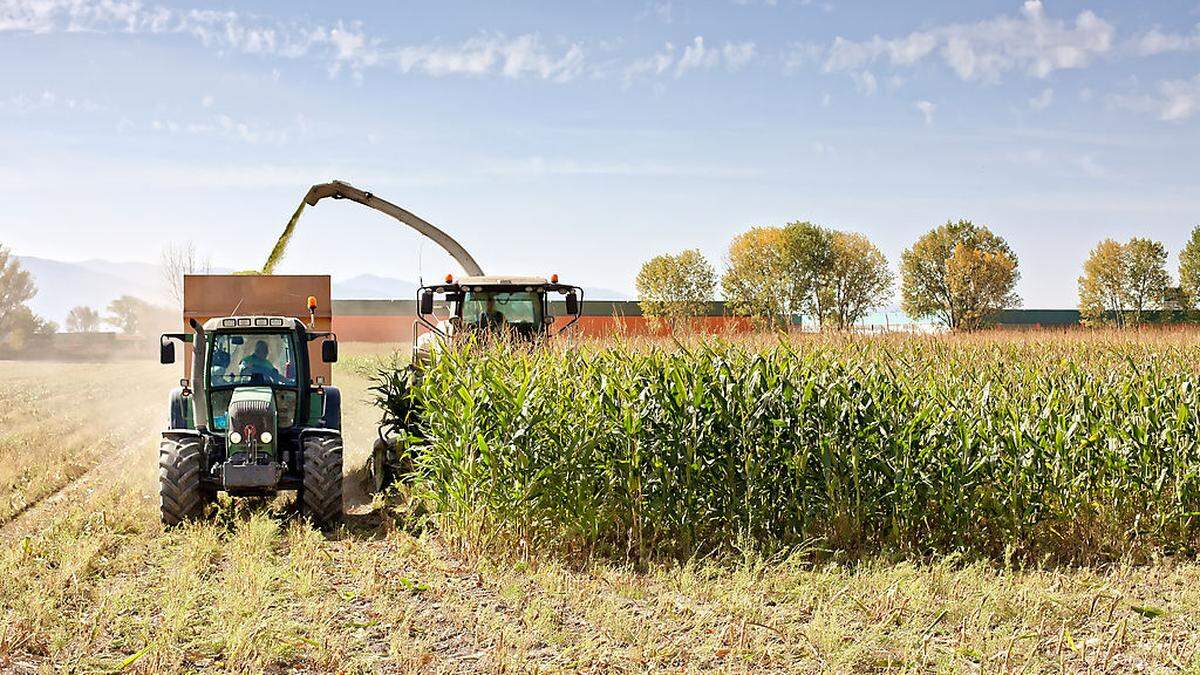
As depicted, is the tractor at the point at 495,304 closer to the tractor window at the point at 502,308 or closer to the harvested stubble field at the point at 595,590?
the tractor window at the point at 502,308

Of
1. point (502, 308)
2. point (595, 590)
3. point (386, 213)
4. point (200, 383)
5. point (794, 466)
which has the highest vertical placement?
point (386, 213)

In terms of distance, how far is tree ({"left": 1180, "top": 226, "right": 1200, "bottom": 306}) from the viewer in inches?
1904

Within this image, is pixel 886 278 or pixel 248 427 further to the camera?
pixel 886 278

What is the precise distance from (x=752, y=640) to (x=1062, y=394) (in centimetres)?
415

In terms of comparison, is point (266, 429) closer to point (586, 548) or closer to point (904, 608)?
point (586, 548)

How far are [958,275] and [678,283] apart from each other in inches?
480

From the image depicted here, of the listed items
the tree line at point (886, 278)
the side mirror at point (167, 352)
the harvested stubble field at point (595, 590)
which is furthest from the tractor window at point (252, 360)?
the tree line at point (886, 278)

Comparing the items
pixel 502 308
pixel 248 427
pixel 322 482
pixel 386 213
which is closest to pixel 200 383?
pixel 248 427

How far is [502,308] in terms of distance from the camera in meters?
12.9

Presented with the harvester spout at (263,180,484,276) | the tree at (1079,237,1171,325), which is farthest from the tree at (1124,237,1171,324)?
the harvester spout at (263,180,484,276)

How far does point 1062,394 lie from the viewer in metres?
8.84

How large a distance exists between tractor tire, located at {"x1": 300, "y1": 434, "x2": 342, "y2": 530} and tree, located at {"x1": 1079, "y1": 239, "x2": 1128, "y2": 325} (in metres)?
44.9

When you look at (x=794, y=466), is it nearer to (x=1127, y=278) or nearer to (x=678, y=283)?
(x=678, y=283)

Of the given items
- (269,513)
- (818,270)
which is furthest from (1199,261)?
(269,513)
